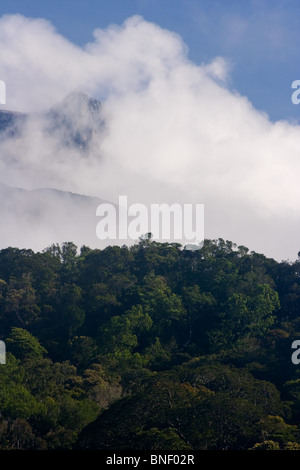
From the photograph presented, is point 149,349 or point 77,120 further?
point 77,120

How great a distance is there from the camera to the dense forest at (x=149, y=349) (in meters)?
26.1

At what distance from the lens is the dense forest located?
2611 centimetres

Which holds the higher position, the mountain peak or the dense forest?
the mountain peak

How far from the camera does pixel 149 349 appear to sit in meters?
45.2

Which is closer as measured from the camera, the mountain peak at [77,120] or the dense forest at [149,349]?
the dense forest at [149,349]

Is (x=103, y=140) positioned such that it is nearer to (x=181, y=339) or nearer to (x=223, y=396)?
(x=181, y=339)

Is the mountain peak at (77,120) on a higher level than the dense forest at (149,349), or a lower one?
higher

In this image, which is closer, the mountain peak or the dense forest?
the dense forest

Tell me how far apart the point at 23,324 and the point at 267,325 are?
25.1m

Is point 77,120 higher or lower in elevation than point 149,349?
higher

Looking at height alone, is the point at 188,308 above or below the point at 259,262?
below
